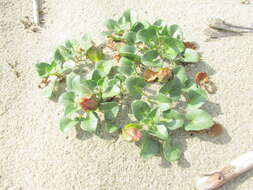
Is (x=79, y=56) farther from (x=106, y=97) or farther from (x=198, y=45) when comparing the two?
(x=198, y=45)

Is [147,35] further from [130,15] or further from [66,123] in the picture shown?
[66,123]

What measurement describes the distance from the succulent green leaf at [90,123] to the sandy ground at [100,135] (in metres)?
0.09

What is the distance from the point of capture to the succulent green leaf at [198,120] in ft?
4.48

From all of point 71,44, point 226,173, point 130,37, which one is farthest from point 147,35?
point 226,173

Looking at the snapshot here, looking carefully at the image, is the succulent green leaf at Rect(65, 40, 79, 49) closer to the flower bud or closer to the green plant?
the green plant

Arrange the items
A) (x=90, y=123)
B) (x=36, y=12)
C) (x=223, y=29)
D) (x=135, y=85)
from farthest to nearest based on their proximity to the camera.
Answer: (x=36, y=12), (x=223, y=29), (x=135, y=85), (x=90, y=123)

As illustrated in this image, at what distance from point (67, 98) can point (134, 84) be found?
326mm

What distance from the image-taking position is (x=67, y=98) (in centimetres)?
146

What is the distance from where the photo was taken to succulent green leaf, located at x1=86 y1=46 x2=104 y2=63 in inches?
65.5

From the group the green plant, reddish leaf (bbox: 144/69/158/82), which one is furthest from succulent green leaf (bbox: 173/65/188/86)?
reddish leaf (bbox: 144/69/158/82)

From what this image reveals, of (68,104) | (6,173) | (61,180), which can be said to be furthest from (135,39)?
(6,173)

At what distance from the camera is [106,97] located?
1439 millimetres

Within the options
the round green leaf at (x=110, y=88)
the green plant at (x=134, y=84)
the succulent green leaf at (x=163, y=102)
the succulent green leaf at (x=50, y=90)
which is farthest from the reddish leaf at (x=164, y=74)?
the succulent green leaf at (x=50, y=90)

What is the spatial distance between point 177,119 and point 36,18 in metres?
1.17
